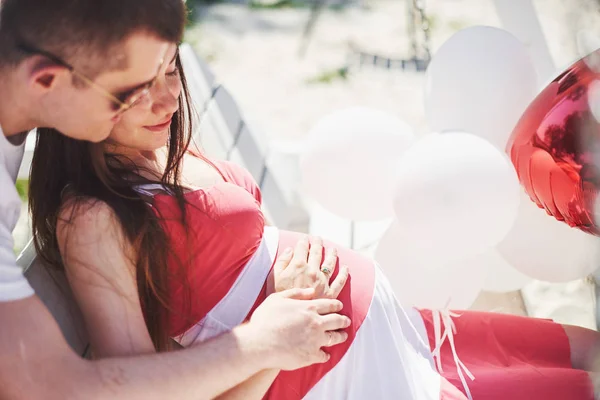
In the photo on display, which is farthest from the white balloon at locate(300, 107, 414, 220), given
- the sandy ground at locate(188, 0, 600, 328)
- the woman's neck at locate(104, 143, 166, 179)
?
the sandy ground at locate(188, 0, 600, 328)

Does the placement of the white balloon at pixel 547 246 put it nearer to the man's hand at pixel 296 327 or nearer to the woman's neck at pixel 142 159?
the man's hand at pixel 296 327

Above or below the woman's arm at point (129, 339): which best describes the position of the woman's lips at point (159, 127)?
above

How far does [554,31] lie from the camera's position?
4629 mm

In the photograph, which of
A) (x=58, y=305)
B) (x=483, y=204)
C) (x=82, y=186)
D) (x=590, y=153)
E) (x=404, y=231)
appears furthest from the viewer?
(x=404, y=231)

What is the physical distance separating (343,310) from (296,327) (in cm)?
17

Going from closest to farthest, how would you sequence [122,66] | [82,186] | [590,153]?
1. [122,66]
2. [82,186]
3. [590,153]

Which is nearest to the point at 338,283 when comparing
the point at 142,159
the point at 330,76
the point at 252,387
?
the point at 252,387

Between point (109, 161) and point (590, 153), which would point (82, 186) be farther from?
point (590, 153)

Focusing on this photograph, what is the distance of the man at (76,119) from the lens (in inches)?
43.0

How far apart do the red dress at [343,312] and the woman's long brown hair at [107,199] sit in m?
0.04

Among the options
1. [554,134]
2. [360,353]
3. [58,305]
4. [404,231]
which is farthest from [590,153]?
[58,305]

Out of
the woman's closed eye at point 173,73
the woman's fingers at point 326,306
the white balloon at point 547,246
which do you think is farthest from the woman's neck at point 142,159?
the white balloon at point 547,246

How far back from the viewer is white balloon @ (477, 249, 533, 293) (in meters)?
2.21

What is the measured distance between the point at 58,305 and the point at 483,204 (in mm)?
1063
